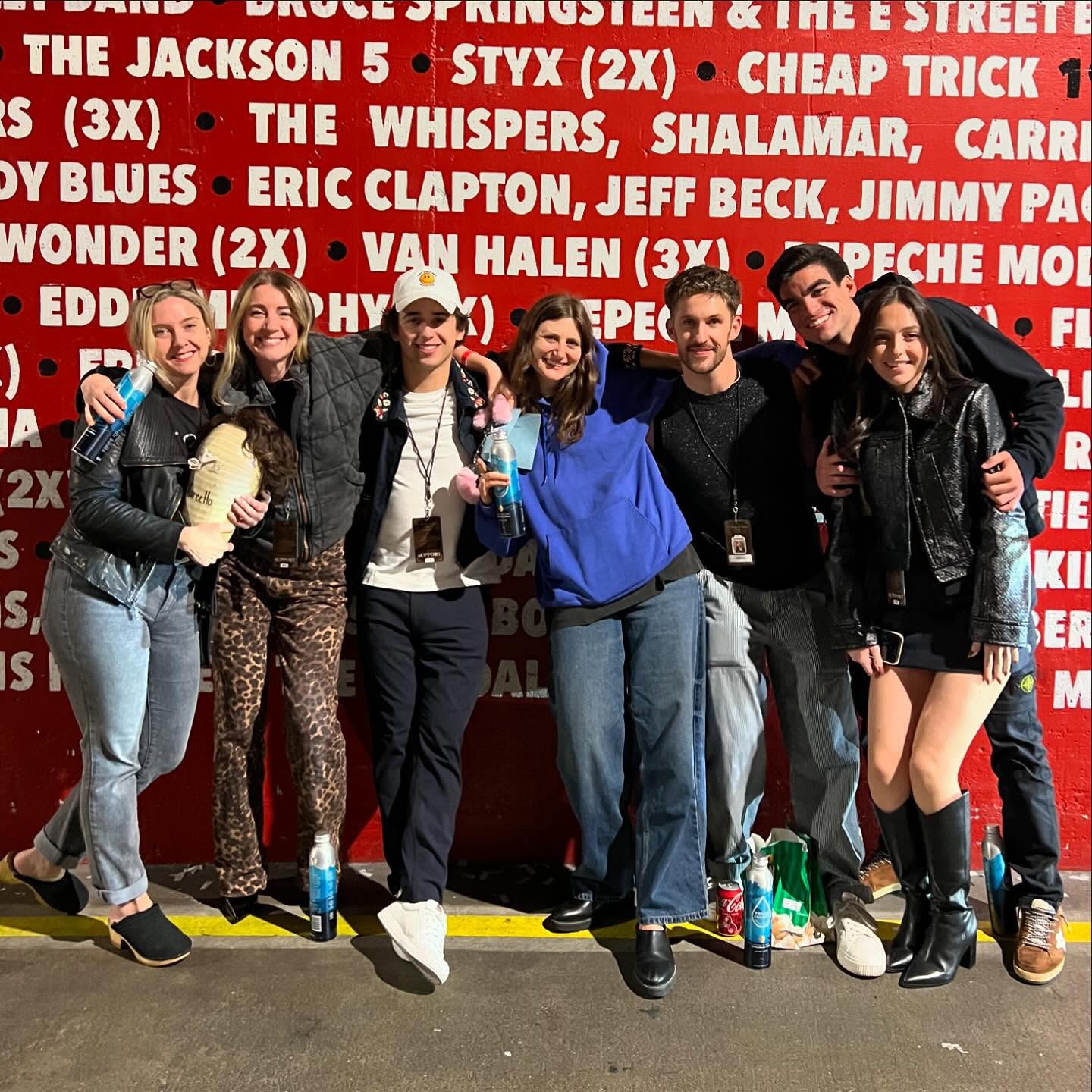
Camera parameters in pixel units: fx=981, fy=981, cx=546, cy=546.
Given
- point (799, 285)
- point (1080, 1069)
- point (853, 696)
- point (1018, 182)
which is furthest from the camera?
point (1018, 182)

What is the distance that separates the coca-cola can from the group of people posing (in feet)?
0.19

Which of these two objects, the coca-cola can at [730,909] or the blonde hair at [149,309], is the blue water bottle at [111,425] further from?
the coca-cola can at [730,909]

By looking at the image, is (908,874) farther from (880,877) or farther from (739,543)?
(739,543)

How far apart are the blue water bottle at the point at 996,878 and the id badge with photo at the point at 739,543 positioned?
56.8 inches

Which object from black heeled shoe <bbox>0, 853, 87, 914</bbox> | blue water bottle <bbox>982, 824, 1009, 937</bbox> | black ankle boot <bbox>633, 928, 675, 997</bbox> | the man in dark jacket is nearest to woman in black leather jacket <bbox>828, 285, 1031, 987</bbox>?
the man in dark jacket

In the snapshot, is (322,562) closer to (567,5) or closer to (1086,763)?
(567,5)

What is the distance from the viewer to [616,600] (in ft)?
11.6

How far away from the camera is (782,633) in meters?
3.64

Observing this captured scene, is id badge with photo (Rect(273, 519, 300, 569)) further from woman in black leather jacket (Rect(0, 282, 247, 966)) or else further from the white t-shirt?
the white t-shirt

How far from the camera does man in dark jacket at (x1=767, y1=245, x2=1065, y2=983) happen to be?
337 centimetres

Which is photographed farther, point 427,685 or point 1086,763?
point 1086,763

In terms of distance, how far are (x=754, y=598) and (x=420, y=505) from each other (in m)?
1.29

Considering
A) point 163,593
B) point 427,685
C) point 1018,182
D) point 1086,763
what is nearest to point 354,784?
point 427,685

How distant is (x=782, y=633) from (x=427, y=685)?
4.39ft
